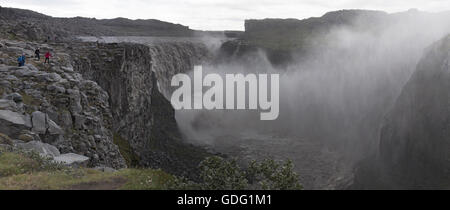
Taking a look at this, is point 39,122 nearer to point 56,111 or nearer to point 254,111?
point 56,111

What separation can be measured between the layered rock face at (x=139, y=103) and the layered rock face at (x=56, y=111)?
9.52 m

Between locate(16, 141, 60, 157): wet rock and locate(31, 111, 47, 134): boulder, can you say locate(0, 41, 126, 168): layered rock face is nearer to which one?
locate(31, 111, 47, 134): boulder

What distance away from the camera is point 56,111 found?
33.0 meters

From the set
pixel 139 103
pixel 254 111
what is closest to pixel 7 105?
pixel 139 103

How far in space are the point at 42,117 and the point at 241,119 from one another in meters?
97.8

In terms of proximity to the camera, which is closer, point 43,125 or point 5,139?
point 5,139

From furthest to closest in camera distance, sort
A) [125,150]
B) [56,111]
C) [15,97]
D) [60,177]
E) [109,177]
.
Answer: [125,150]
[56,111]
[15,97]
[109,177]
[60,177]

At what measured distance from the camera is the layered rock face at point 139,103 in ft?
184

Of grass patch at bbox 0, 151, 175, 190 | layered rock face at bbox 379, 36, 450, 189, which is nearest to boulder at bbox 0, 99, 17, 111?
grass patch at bbox 0, 151, 175, 190

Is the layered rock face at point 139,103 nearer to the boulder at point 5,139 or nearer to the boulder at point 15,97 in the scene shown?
the boulder at point 15,97

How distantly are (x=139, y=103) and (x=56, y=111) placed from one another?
40.3 m

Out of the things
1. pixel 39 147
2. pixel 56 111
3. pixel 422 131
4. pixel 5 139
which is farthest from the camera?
pixel 422 131
